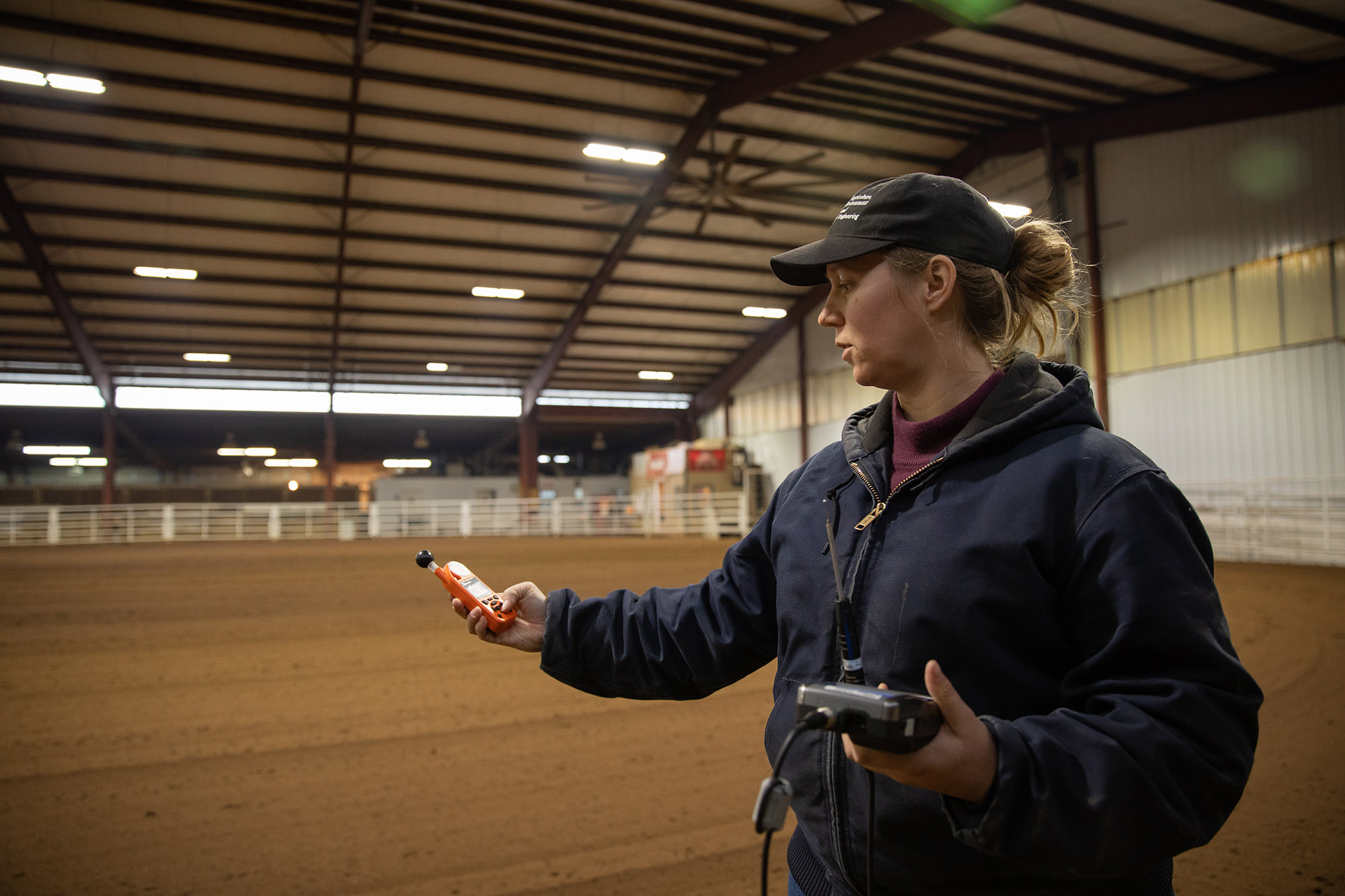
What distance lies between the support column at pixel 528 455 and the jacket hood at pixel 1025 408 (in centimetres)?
2297

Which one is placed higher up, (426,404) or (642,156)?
(642,156)

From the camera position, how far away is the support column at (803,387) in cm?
2181

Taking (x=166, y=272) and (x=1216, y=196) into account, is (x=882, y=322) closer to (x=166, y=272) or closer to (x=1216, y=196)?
(x=1216, y=196)

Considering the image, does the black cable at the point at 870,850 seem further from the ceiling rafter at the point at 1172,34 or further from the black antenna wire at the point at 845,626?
the ceiling rafter at the point at 1172,34

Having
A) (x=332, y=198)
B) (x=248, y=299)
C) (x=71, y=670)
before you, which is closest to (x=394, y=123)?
(x=332, y=198)

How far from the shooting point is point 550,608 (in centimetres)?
157

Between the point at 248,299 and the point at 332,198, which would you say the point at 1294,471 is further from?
the point at 248,299

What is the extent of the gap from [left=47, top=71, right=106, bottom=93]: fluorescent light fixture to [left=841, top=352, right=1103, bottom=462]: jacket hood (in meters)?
15.4

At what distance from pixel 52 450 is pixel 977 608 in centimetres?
3531

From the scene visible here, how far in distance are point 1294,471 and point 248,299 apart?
2064 centimetres

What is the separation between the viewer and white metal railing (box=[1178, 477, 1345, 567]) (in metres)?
10.4

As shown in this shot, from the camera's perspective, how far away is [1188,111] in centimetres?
1202

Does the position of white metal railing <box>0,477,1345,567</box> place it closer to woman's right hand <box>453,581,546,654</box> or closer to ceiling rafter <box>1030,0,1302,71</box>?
ceiling rafter <box>1030,0,1302,71</box>

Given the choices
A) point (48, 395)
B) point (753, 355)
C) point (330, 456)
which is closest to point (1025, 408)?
point (753, 355)
